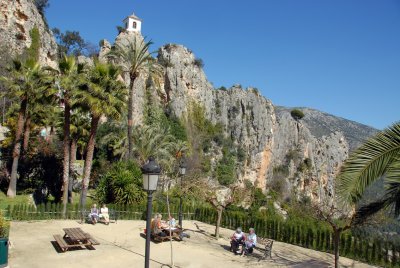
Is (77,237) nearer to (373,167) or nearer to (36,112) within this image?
(373,167)

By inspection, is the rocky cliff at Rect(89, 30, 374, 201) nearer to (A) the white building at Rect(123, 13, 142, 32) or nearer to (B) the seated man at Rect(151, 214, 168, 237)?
(A) the white building at Rect(123, 13, 142, 32)

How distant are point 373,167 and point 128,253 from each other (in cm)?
1100

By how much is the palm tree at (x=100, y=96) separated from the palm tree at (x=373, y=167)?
1792 cm

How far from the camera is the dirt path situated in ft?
42.6

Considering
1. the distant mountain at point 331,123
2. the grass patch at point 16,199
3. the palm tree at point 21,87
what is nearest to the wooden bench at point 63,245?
the grass patch at point 16,199

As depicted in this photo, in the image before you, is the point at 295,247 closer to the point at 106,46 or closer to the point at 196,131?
the point at 196,131

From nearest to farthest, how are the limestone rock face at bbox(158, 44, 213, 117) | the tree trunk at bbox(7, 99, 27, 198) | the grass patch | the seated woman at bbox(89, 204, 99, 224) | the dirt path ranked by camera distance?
1. the dirt path
2. the seated woman at bbox(89, 204, 99, 224)
3. the grass patch
4. the tree trunk at bbox(7, 99, 27, 198)
5. the limestone rock face at bbox(158, 44, 213, 117)

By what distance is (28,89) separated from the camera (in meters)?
25.5

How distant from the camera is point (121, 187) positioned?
25203 millimetres

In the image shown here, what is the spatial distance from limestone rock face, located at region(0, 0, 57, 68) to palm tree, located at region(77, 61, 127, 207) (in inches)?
1281

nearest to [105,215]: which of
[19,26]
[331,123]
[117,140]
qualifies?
[117,140]

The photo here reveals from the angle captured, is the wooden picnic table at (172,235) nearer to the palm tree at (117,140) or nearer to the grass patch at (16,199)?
the grass patch at (16,199)

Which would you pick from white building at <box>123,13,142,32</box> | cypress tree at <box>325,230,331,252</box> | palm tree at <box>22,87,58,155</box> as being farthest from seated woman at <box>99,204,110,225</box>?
white building at <box>123,13,142,32</box>

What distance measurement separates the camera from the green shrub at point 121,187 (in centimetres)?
2484
